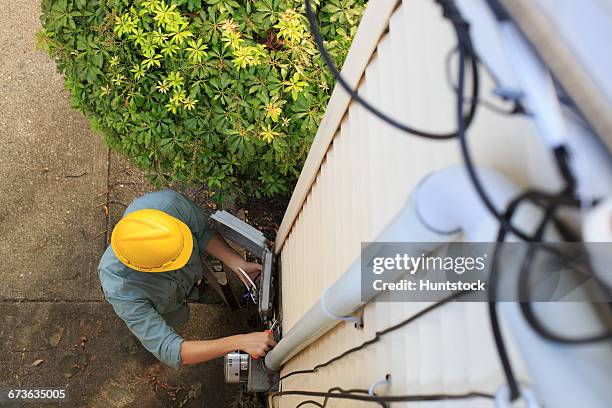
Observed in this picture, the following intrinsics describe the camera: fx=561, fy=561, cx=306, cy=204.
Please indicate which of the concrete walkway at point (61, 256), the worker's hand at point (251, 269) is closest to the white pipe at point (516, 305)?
the worker's hand at point (251, 269)

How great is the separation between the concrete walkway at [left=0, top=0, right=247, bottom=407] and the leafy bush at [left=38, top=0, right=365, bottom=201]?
4.50 ft

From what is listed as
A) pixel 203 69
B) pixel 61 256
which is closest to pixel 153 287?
pixel 203 69

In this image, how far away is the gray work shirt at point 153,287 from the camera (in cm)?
321

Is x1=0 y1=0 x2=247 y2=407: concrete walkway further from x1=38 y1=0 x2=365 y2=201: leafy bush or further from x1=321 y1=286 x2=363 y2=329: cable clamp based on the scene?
x1=321 y1=286 x2=363 y2=329: cable clamp

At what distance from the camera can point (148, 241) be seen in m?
2.95

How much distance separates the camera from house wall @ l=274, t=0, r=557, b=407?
1189 millimetres

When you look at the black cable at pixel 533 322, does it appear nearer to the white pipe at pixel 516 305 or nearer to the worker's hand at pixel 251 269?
the white pipe at pixel 516 305

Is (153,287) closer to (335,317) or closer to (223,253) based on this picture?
(223,253)

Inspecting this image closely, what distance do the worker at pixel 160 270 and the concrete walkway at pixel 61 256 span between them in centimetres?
88

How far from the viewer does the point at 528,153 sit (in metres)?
1.06

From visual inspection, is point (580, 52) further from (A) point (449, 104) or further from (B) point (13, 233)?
(B) point (13, 233)

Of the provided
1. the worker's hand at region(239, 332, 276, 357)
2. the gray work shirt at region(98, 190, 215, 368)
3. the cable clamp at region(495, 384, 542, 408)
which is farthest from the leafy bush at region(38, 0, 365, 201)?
the cable clamp at region(495, 384, 542, 408)

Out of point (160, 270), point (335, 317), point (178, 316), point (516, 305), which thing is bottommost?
point (178, 316)

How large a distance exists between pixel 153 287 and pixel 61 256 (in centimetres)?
162
